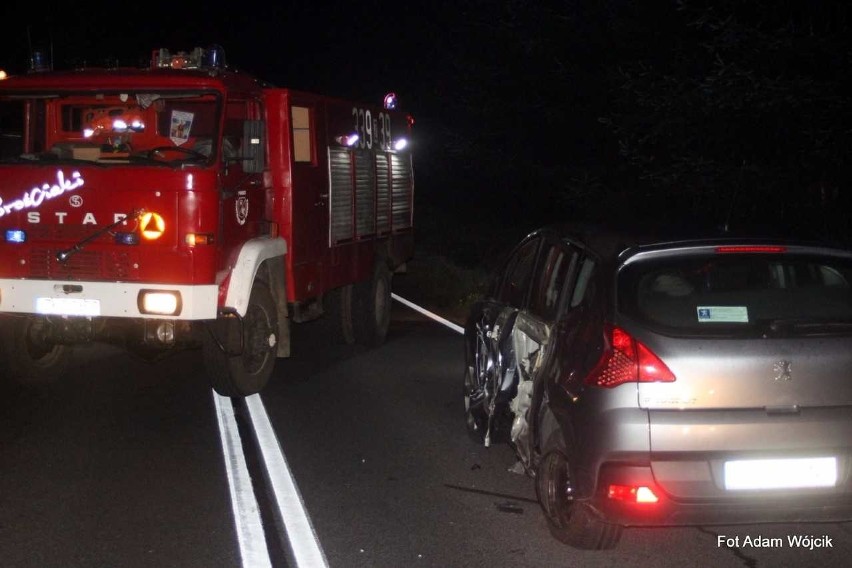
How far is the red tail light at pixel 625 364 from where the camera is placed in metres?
5.04

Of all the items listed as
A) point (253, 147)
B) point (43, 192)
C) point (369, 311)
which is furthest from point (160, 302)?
point (369, 311)

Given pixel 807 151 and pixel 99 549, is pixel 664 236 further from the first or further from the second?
pixel 807 151

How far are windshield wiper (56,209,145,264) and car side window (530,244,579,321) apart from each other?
3526 millimetres

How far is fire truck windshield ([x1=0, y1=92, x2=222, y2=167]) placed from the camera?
29.6ft

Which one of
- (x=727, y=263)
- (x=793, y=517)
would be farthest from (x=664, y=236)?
(x=793, y=517)

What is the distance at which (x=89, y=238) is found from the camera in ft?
28.8

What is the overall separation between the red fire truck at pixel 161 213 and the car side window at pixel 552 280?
3115 millimetres

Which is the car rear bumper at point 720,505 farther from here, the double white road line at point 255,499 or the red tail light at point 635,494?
the double white road line at point 255,499

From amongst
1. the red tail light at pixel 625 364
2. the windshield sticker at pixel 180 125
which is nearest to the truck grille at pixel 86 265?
the windshield sticker at pixel 180 125

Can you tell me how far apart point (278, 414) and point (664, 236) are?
171 inches

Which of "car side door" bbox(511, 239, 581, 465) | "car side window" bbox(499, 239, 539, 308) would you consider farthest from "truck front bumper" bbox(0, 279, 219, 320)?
"car side door" bbox(511, 239, 581, 465)

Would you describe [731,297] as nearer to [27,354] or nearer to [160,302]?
[160,302]

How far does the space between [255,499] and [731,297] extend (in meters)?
2.94

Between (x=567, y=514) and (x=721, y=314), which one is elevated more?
(x=721, y=314)
